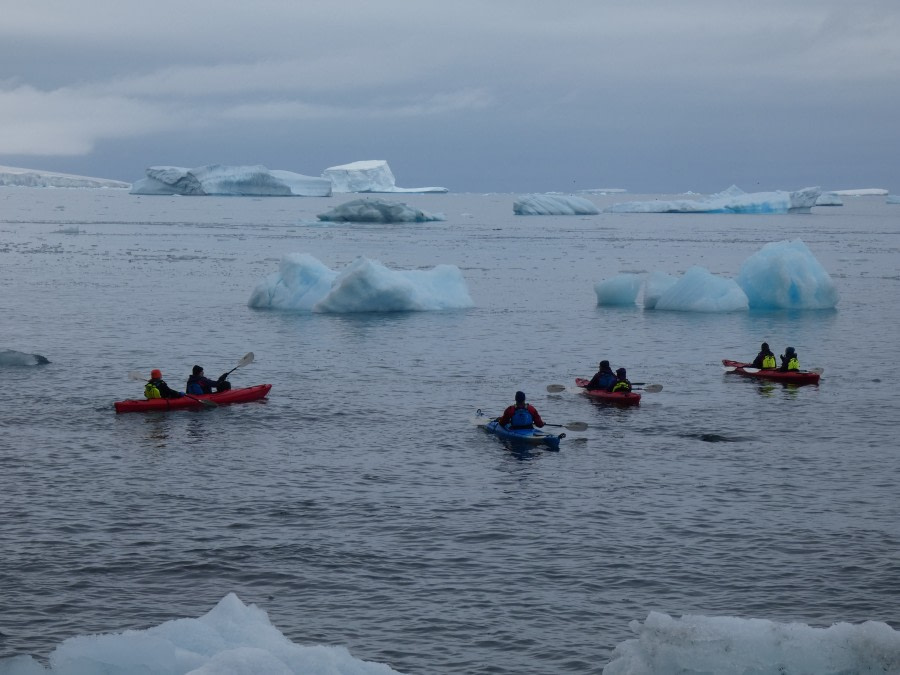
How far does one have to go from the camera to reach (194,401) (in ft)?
84.6

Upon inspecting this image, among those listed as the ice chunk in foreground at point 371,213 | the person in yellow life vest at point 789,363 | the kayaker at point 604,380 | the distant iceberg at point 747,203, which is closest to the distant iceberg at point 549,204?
the distant iceberg at point 747,203

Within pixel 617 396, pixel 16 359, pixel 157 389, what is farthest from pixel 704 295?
pixel 16 359

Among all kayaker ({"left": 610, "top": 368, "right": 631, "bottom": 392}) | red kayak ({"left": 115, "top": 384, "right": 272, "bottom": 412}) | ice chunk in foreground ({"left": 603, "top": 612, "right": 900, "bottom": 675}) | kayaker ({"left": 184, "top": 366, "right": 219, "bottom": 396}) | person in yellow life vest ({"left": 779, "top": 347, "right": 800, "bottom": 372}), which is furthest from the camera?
person in yellow life vest ({"left": 779, "top": 347, "right": 800, "bottom": 372})

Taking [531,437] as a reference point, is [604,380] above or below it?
above

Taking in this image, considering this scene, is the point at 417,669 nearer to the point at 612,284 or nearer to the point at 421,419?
the point at 421,419

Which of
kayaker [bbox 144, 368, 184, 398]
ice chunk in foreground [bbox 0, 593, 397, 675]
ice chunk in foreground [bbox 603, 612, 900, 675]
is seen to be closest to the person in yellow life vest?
kayaker [bbox 144, 368, 184, 398]

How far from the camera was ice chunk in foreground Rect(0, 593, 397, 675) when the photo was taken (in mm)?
9055

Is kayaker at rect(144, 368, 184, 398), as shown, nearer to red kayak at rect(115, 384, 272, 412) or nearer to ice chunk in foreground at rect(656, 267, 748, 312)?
red kayak at rect(115, 384, 272, 412)

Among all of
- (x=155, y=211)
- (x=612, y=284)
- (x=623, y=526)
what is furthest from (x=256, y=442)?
(x=155, y=211)

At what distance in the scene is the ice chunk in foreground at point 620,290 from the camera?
4759 centimetres

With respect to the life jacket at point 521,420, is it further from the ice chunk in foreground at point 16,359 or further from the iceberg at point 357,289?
the iceberg at point 357,289

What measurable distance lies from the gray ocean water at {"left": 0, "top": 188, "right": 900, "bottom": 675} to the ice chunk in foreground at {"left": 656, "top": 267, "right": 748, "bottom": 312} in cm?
172

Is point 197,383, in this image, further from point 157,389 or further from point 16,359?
point 16,359

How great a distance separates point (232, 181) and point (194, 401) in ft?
475
